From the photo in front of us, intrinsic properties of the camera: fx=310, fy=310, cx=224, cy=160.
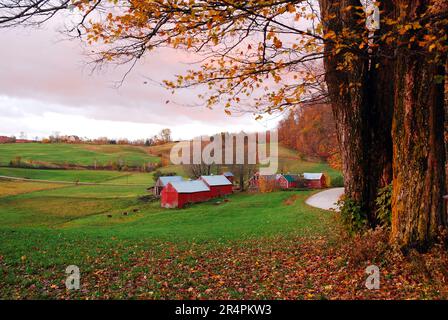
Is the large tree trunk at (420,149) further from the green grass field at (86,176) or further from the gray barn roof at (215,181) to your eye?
the green grass field at (86,176)

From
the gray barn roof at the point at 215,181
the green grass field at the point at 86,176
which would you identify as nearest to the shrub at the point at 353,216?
the gray barn roof at the point at 215,181

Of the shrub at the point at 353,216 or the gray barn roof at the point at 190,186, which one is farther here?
the gray barn roof at the point at 190,186

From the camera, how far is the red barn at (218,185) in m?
47.1

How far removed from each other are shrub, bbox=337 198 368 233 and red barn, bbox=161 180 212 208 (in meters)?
34.0

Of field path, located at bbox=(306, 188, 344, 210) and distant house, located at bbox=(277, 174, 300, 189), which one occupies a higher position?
distant house, located at bbox=(277, 174, 300, 189)

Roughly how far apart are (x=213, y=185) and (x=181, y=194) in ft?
23.2

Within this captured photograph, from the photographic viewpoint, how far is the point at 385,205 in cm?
780

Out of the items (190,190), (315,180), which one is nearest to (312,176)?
(315,180)

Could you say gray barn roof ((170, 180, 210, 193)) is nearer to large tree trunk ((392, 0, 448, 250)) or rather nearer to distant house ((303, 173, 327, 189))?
distant house ((303, 173, 327, 189))

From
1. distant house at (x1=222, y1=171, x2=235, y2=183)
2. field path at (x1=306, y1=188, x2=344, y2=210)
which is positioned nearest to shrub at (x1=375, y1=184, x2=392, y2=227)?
field path at (x1=306, y1=188, x2=344, y2=210)

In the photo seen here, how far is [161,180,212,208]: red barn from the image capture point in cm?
4122

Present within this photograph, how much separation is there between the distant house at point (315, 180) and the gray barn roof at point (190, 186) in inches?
808

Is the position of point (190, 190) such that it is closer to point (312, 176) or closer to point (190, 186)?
point (190, 186)
